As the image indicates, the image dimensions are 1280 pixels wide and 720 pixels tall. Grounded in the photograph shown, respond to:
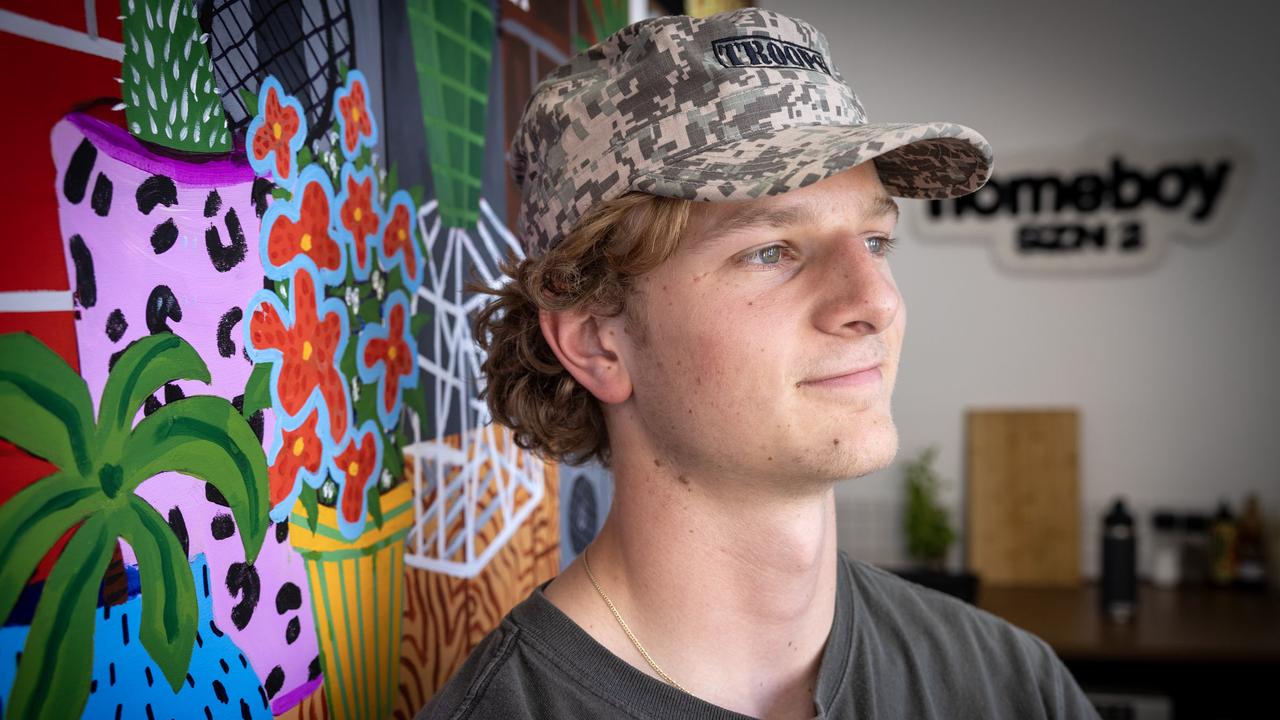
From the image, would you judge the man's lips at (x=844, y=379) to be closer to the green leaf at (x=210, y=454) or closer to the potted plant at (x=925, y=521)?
the green leaf at (x=210, y=454)

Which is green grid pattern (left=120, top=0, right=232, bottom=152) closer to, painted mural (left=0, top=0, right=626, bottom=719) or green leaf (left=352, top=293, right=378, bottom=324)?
painted mural (left=0, top=0, right=626, bottom=719)

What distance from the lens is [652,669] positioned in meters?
1.16

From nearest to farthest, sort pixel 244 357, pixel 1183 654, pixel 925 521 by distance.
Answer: pixel 244 357
pixel 1183 654
pixel 925 521

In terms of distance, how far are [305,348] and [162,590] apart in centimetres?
29

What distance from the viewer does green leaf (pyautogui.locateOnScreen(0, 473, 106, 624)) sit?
677 mm

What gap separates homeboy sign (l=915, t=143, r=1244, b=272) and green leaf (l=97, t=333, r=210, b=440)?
9.63 ft

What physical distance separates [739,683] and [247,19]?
874 mm

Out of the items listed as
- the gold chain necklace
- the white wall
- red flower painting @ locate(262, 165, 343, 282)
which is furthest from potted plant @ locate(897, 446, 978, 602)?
red flower painting @ locate(262, 165, 343, 282)

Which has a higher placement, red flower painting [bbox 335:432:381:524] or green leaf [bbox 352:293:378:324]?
green leaf [bbox 352:293:378:324]

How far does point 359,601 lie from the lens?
1164 mm

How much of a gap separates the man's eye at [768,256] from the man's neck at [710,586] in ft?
0.82

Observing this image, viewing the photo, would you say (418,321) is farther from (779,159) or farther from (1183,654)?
(1183,654)

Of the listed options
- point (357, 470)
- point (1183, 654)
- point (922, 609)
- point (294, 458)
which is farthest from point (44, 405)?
point (1183, 654)

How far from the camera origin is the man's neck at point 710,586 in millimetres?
1176
